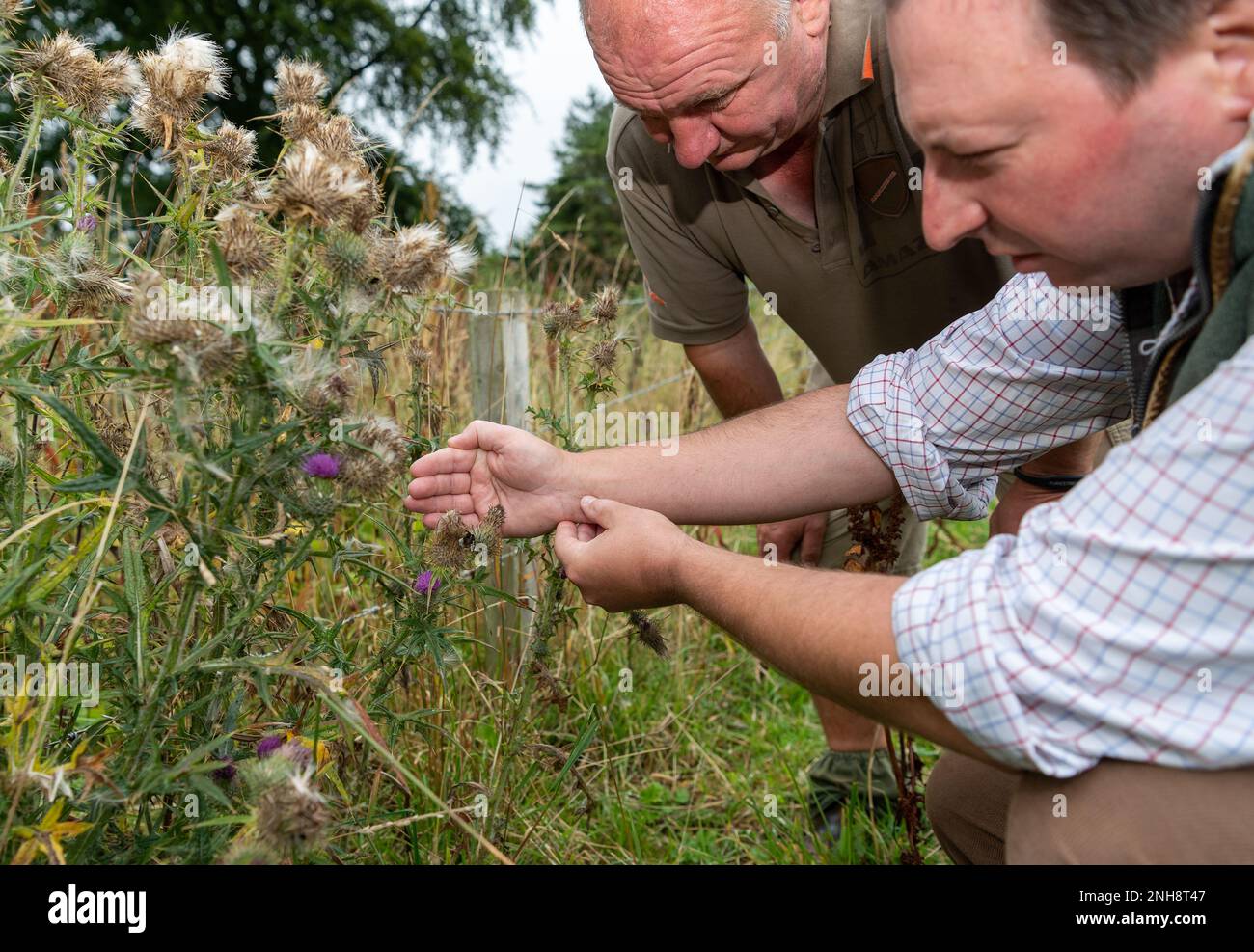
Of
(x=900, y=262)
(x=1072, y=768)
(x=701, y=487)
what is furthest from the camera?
(x=900, y=262)

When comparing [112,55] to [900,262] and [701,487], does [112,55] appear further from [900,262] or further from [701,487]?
[900,262]

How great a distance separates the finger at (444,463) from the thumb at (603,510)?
28cm

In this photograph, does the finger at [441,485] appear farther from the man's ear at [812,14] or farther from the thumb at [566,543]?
the man's ear at [812,14]

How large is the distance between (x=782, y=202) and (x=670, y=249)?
0.42m

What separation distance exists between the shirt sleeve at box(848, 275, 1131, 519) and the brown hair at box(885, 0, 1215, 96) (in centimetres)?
73

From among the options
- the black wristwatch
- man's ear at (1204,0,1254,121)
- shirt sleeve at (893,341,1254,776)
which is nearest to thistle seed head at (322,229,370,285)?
shirt sleeve at (893,341,1254,776)

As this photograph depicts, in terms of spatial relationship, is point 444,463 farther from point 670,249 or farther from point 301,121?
point 670,249

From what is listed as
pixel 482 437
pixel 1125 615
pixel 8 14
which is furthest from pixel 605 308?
pixel 1125 615

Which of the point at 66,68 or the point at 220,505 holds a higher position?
the point at 66,68

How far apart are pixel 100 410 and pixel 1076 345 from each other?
1.85 metres

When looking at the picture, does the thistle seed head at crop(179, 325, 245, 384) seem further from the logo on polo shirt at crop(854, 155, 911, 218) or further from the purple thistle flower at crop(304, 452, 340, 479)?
the logo on polo shirt at crop(854, 155, 911, 218)

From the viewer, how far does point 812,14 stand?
2.70 m

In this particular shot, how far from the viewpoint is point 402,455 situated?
5.11ft
